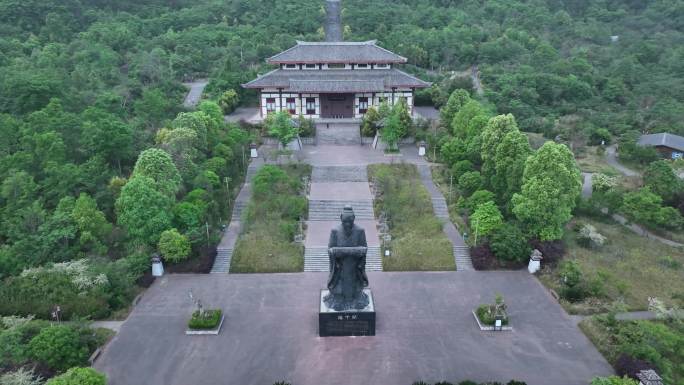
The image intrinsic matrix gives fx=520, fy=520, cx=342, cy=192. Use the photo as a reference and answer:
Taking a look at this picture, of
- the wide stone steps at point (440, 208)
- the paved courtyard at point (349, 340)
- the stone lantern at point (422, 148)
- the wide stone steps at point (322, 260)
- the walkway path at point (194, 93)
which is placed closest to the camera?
the paved courtyard at point (349, 340)

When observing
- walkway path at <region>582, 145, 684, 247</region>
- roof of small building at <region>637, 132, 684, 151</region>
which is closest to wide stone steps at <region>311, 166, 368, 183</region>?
walkway path at <region>582, 145, 684, 247</region>

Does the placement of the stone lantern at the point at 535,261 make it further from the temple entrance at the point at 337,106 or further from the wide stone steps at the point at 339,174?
the temple entrance at the point at 337,106

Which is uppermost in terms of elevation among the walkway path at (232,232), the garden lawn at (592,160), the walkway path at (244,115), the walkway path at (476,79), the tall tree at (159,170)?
the walkway path at (476,79)

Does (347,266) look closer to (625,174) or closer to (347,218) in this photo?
(347,218)

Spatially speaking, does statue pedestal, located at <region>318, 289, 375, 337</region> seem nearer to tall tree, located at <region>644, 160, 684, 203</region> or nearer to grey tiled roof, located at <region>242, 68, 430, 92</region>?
tall tree, located at <region>644, 160, 684, 203</region>

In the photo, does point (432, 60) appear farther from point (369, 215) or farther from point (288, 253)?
point (288, 253)

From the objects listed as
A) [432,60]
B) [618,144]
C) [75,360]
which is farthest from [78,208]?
[432,60]

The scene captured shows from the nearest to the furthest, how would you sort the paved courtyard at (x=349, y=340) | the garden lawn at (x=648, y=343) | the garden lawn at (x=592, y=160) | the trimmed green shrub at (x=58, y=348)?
the trimmed green shrub at (x=58, y=348), the garden lawn at (x=648, y=343), the paved courtyard at (x=349, y=340), the garden lawn at (x=592, y=160)

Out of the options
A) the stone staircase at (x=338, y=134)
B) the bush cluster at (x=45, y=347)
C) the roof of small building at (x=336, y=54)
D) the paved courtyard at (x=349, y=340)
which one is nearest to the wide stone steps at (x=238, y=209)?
the paved courtyard at (x=349, y=340)
